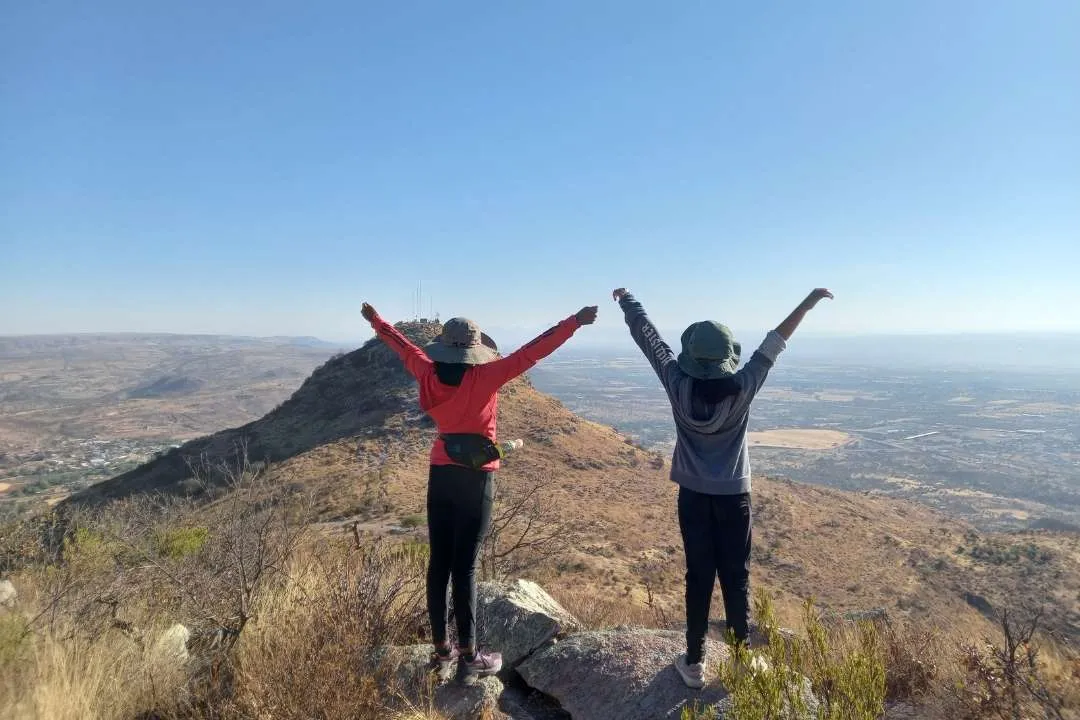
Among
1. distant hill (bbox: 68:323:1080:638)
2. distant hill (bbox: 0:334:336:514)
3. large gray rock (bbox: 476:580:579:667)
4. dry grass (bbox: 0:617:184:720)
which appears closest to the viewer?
dry grass (bbox: 0:617:184:720)

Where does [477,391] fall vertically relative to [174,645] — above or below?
above

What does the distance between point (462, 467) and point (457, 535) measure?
35cm

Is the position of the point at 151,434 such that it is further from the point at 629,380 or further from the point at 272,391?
the point at 629,380

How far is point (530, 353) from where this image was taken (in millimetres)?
3021

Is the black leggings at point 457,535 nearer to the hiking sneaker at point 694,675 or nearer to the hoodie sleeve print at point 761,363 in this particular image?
the hiking sneaker at point 694,675

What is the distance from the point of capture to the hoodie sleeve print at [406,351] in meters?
3.18

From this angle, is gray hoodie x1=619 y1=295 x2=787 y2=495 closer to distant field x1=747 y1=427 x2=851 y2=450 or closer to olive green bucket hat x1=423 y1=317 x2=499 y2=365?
olive green bucket hat x1=423 y1=317 x2=499 y2=365

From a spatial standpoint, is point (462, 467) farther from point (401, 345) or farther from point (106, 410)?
point (106, 410)

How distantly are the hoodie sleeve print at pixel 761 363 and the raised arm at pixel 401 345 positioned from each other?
1.61 meters

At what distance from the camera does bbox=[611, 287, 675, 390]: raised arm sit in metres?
3.13

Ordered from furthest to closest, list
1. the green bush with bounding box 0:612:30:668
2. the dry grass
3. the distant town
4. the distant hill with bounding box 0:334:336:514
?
the distant hill with bounding box 0:334:336:514 < the distant town < the green bush with bounding box 0:612:30:668 < the dry grass

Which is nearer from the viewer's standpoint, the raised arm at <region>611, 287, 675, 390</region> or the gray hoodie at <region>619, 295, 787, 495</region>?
the gray hoodie at <region>619, 295, 787, 495</region>

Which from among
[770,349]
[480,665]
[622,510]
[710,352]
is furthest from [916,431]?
[480,665]

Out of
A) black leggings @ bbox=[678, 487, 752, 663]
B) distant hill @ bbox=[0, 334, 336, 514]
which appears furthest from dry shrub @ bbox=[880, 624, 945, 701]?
distant hill @ bbox=[0, 334, 336, 514]
